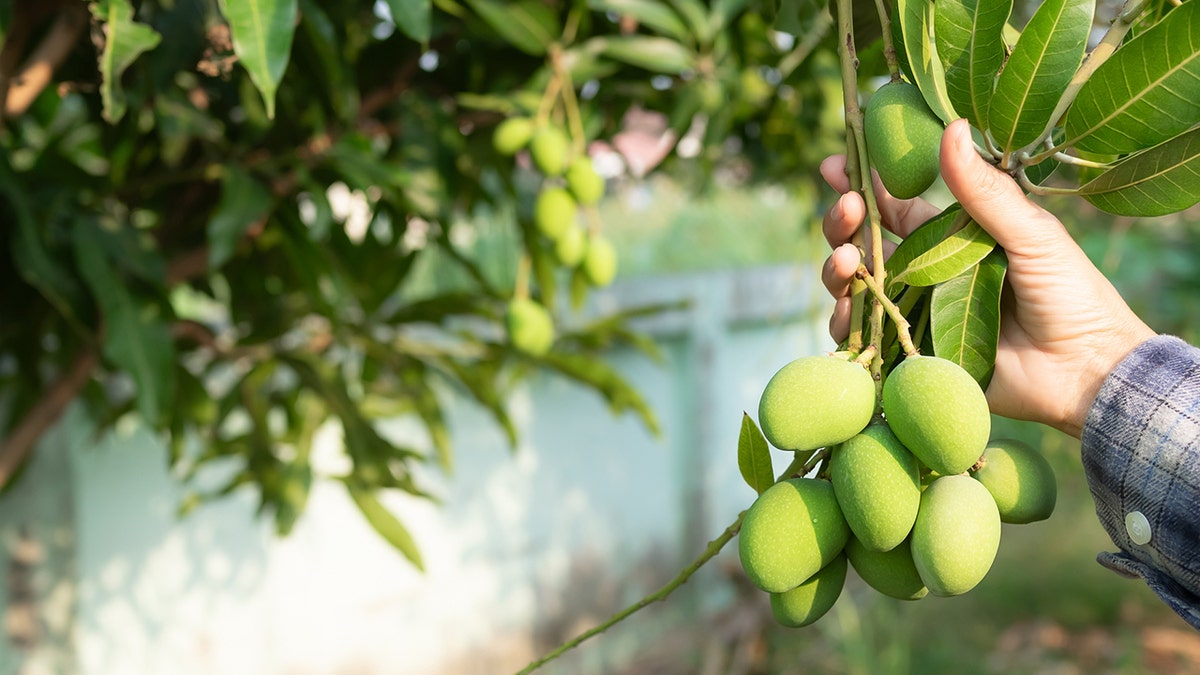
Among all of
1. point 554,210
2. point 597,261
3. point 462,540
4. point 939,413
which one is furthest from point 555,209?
point 462,540

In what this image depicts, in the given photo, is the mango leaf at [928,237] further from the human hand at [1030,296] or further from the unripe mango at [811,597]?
the unripe mango at [811,597]

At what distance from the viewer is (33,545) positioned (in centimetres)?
194

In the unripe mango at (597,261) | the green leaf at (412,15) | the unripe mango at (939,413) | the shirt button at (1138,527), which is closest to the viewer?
the unripe mango at (939,413)

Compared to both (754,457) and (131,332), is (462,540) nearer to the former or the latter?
(131,332)

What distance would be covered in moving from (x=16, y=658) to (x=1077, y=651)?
9.54ft

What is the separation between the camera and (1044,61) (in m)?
0.41

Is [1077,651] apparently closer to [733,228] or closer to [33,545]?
[733,228]

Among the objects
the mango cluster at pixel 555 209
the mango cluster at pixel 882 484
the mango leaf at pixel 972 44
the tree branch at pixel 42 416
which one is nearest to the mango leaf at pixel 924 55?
the mango leaf at pixel 972 44

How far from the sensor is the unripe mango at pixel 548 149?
1.00 m

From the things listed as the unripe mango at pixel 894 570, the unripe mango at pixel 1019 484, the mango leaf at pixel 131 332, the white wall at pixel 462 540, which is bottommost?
the white wall at pixel 462 540

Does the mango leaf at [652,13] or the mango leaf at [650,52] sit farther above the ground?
the mango leaf at [652,13]

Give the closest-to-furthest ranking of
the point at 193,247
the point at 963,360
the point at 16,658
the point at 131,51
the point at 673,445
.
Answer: the point at 963,360 → the point at 131,51 → the point at 193,247 → the point at 16,658 → the point at 673,445

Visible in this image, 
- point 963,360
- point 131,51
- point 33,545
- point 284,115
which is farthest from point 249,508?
point 963,360

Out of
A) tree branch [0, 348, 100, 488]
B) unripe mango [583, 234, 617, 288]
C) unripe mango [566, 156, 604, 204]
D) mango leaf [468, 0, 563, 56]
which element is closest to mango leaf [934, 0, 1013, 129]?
mango leaf [468, 0, 563, 56]
